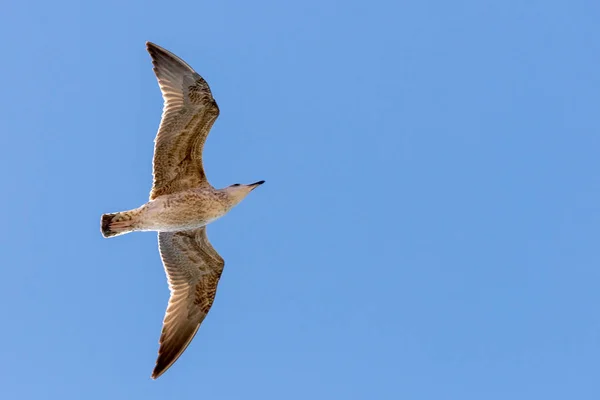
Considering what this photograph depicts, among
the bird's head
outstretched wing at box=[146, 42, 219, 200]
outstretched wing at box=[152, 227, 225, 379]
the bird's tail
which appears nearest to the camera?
outstretched wing at box=[146, 42, 219, 200]

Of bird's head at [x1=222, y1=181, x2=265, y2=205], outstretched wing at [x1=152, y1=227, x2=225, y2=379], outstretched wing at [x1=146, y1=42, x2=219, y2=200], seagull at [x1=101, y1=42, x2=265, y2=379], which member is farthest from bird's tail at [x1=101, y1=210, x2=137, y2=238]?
bird's head at [x1=222, y1=181, x2=265, y2=205]

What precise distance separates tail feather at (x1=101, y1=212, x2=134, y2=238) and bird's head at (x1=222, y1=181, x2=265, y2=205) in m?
1.90

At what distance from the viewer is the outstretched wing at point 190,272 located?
59.3 ft

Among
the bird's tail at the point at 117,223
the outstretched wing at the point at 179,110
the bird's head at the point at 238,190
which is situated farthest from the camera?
the bird's head at the point at 238,190

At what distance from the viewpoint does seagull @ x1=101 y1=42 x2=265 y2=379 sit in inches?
658

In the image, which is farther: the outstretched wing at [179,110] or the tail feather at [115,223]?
the tail feather at [115,223]

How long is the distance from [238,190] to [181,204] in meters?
1.14

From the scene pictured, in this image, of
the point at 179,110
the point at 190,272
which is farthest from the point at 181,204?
the point at 190,272

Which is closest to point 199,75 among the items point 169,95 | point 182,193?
point 169,95

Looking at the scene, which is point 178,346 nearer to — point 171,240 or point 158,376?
point 158,376

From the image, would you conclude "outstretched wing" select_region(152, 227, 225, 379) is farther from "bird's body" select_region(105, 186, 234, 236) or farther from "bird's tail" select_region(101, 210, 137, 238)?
"bird's tail" select_region(101, 210, 137, 238)

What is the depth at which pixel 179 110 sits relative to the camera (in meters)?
16.7

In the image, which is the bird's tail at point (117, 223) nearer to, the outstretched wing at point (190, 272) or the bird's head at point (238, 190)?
the outstretched wing at point (190, 272)

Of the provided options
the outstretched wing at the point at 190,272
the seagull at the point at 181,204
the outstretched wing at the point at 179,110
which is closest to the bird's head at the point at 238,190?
the seagull at the point at 181,204
